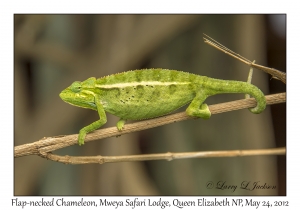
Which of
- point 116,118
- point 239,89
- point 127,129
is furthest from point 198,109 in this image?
point 116,118

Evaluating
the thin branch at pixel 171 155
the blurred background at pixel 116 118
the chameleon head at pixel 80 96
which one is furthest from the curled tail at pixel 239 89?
the blurred background at pixel 116 118

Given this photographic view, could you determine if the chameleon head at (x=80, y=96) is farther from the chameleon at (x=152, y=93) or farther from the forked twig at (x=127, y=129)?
the forked twig at (x=127, y=129)

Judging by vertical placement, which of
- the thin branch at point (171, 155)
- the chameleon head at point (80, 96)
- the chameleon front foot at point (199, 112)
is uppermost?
the chameleon head at point (80, 96)

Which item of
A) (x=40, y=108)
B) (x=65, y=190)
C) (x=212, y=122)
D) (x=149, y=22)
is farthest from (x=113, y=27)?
(x=65, y=190)

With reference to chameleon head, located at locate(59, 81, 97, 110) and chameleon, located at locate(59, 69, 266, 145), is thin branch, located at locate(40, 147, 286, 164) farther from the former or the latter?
chameleon head, located at locate(59, 81, 97, 110)

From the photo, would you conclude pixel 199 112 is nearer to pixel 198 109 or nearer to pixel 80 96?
pixel 198 109

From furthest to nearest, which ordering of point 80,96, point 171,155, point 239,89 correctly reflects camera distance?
point 80,96 → point 239,89 → point 171,155
